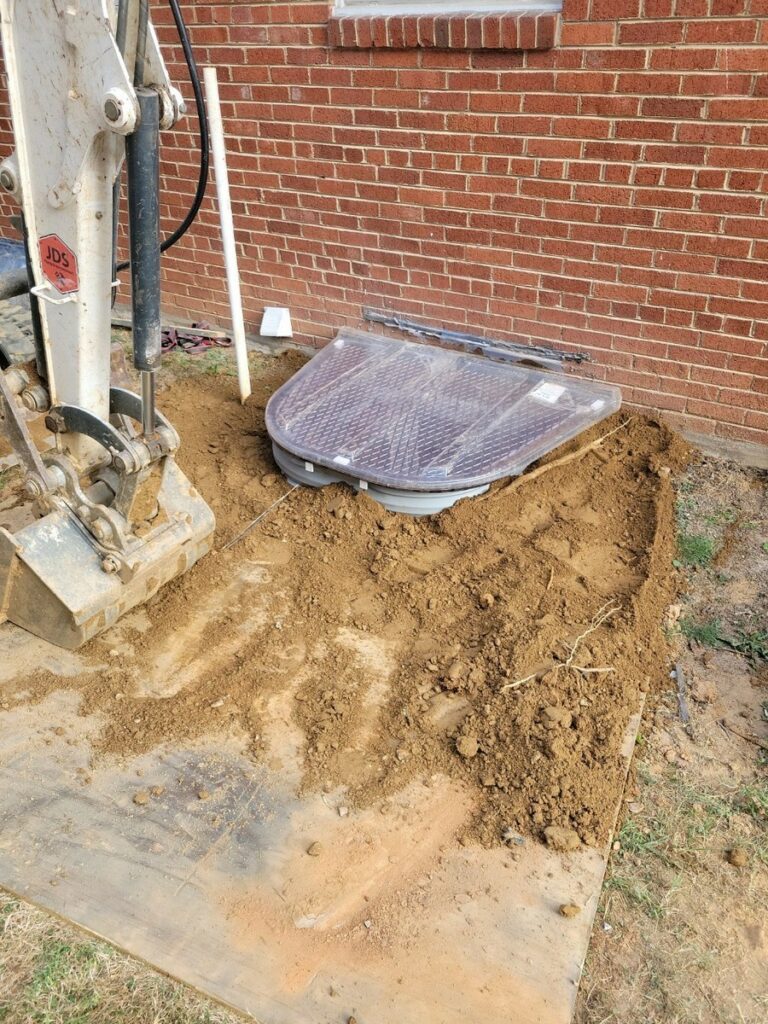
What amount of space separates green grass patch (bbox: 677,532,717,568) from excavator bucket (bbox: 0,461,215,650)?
1.99 m

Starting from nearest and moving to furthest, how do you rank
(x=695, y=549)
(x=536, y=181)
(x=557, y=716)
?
(x=557, y=716), (x=695, y=549), (x=536, y=181)

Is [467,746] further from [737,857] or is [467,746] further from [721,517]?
[721,517]

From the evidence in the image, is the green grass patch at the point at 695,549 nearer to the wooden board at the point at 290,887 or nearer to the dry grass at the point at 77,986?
the wooden board at the point at 290,887

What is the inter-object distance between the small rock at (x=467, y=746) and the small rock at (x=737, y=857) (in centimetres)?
78

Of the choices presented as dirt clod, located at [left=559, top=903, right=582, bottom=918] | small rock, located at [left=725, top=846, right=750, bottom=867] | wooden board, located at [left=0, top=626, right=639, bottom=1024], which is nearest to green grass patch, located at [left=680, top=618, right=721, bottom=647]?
wooden board, located at [left=0, top=626, right=639, bottom=1024]

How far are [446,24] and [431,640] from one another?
9.15ft

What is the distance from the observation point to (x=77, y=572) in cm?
285

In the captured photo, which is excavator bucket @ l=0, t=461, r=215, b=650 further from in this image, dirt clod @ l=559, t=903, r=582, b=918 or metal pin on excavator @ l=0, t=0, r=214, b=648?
dirt clod @ l=559, t=903, r=582, b=918

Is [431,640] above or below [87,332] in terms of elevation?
below

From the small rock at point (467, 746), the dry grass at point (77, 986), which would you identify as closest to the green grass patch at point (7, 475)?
the dry grass at point (77, 986)

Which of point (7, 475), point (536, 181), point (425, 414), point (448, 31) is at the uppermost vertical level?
point (448, 31)

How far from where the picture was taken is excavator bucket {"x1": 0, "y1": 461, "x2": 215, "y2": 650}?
9.21 feet

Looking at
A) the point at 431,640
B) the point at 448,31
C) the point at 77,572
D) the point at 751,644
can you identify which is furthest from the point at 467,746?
the point at 448,31

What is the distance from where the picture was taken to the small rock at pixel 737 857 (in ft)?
7.79
